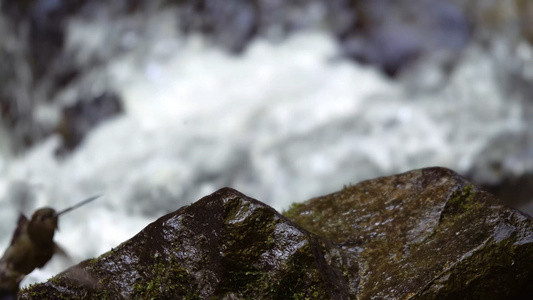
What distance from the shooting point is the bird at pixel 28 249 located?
4148 mm

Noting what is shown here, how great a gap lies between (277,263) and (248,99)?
8.97 metres

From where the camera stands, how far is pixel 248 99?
12.4 m

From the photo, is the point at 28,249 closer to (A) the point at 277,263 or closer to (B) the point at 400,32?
(A) the point at 277,263

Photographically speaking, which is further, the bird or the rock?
the bird

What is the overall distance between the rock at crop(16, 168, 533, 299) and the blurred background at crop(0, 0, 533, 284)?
6.57 meters

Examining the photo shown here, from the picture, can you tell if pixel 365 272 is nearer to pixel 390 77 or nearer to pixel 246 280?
pixel 246 280

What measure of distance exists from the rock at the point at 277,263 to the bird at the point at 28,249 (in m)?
0.50

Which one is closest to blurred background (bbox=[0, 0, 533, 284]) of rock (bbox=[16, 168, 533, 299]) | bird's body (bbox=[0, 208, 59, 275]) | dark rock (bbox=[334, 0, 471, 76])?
dark rock (bbox=[334, 0, 471, 76])

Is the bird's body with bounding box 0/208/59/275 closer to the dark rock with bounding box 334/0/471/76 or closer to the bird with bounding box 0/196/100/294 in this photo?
the bird with bounding box 0/196/100/294

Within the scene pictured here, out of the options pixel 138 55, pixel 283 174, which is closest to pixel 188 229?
pixel 283 174

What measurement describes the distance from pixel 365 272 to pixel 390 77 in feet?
32.6

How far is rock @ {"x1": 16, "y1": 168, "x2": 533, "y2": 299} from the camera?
359cm

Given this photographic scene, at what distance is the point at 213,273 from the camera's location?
142 inches

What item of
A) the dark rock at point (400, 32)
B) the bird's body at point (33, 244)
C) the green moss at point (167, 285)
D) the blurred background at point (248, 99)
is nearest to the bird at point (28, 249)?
the bird's body at point (33, 244)
